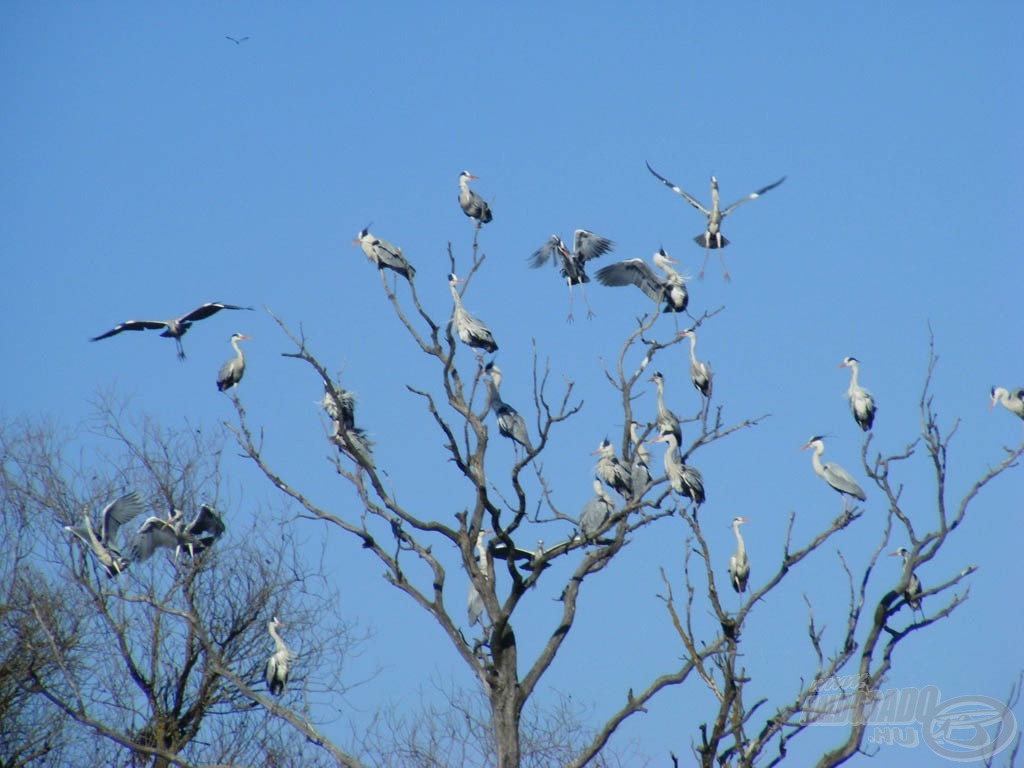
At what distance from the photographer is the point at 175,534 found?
555 inches

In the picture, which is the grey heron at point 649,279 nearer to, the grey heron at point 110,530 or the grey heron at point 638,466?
the grey heron at point 638,466

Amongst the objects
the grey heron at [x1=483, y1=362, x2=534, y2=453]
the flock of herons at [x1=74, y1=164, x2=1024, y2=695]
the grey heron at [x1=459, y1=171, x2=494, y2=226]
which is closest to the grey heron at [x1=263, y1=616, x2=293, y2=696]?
the flock of herons at [x1=74, y1=164, x2=1024, y2=695]

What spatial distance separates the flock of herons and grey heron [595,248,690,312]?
0.01 meters

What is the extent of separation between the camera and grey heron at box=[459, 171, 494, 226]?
15.5m

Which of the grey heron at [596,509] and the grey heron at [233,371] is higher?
the grey heron at [233,371]

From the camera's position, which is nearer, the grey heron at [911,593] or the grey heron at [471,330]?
the grey heron at [911,593]

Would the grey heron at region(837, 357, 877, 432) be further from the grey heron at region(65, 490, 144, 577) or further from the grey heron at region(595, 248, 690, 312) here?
the grey heron at region(65, 490, 144, 577)

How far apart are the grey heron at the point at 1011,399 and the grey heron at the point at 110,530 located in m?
8.44

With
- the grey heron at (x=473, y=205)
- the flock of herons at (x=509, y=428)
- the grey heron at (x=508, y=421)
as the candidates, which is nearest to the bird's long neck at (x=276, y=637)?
the flock of herons at (x=509, y=428)

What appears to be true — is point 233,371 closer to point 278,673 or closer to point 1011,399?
point 278,673

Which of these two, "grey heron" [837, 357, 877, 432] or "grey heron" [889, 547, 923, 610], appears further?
"grey heron" [837, 357, 877, 432]

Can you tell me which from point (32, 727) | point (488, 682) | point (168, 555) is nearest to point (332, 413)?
point (168, 555)

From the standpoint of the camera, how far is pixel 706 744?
7855 millimetres

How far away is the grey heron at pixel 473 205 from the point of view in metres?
15.5
